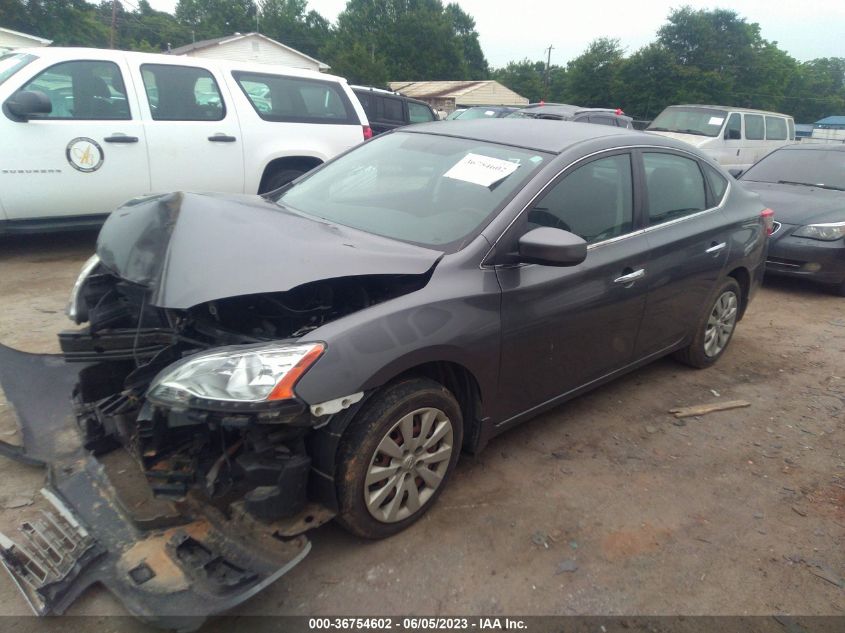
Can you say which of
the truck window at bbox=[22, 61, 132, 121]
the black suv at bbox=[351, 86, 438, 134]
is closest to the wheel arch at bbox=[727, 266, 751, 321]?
the truck window at bbox=[22, 61, 132, 121]

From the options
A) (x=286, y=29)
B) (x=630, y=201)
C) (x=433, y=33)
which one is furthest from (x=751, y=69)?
(x=630, y=201)

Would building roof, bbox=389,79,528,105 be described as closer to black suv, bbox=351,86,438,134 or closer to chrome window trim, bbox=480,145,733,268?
black suv, bbox=351,86,438,134

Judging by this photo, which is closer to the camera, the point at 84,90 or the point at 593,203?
the point at 593,203

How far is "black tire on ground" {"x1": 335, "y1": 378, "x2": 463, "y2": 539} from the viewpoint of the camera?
237cm

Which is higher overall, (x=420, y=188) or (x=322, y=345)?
(x=420, y=188)

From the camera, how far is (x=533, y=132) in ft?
11.4

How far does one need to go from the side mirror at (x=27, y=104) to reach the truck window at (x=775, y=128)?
49.6ft

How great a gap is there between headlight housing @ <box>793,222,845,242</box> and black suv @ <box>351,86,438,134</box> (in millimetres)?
6523

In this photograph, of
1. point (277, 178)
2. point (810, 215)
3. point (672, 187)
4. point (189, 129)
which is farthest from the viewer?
point (277, 178)

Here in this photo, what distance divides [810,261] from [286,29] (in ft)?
255

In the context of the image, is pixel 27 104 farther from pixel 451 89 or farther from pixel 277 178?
pixel 451 89

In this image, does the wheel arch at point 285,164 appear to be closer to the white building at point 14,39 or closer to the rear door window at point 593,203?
the rear door window at point 593,203

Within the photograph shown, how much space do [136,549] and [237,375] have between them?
73cm

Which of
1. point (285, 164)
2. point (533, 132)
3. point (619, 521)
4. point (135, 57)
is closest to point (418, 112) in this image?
point (285, 164)
